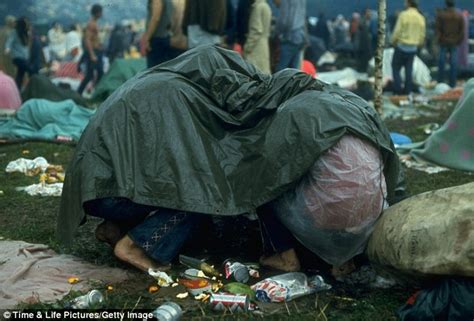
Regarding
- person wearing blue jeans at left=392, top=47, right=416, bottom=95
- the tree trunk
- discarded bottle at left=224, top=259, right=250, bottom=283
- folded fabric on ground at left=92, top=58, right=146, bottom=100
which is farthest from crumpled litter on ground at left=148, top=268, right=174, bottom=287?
person wearing blue jeans at left=392, top=47, right=416, bottom=95

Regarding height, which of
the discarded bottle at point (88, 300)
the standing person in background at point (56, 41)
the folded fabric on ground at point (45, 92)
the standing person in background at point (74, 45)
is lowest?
the standing person in background at point (56, 41)

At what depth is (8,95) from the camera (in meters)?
10.7

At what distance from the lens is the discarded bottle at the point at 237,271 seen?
4.14 m

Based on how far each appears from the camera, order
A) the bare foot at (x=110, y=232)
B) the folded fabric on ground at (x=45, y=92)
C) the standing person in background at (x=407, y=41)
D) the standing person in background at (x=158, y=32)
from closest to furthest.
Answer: the bare foot at (x=110, y=232)
the standing person in background at (x=158, y=32)
the folded fabric on ground at (x=45, y=92)
the standing person in background at (x=407, y=41)

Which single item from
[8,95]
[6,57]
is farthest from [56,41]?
[8,95]

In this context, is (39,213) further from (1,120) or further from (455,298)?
(1,120)

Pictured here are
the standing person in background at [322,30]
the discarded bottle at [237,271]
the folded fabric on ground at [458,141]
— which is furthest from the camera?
the standing person in background at [322,30]

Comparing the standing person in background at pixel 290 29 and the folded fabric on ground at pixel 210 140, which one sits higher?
the folded fabric on ground at pixel 210 140

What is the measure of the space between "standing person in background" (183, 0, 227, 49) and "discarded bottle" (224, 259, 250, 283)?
6018 millimetres

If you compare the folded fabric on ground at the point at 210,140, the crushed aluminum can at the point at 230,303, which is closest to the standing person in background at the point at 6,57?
the folded fabric on ground at the point at 210,140

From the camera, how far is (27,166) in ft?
23.8

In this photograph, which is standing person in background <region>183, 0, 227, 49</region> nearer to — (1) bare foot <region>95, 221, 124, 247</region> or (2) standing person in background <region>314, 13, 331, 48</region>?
(1) bare foot <region>95, 221, 124, 247</region>

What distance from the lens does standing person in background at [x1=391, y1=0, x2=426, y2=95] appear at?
13977 mm

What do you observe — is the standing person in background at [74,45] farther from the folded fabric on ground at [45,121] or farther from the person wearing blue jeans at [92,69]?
the folded fabric on ground at [45,121]
